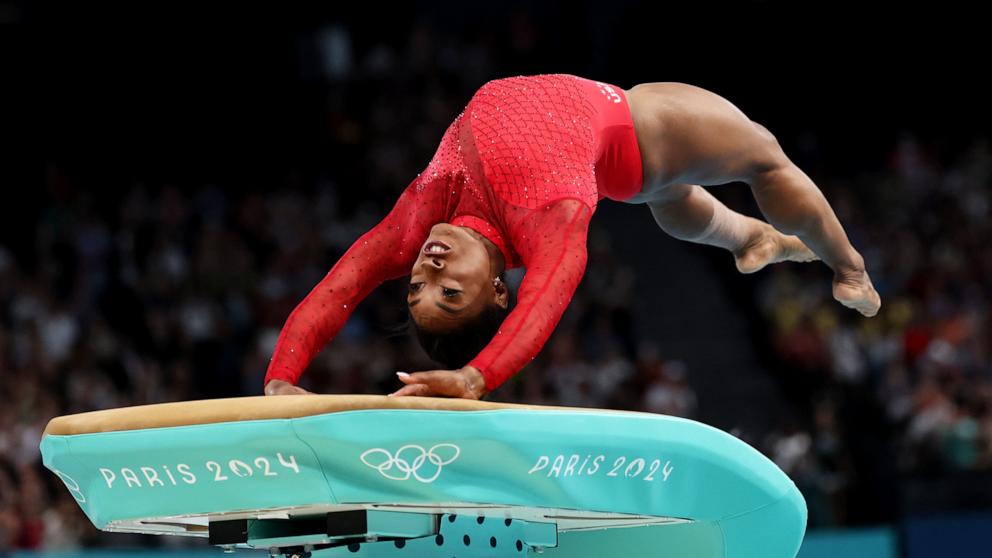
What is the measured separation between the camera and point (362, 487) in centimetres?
244

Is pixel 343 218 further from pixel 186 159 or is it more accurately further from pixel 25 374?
pixel 25 374

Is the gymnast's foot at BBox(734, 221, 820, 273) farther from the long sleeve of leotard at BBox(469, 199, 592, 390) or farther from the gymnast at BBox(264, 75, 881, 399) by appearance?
the long sleeve of leotard at BBox(469, 199, 592, 390)

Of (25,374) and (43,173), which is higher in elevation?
(43,173)

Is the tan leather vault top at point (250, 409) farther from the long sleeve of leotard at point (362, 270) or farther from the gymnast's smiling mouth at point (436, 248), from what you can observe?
the long sleeve of leotard at point (362, 270)

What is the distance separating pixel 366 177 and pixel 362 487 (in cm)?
804

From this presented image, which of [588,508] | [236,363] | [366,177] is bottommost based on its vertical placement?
[236,363]

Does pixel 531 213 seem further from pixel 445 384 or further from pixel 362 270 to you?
pixel 445 384

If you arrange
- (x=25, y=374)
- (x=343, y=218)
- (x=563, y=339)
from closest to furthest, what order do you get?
(x=25, y=374) < (x=563, y=339) < (x=343, y=218)

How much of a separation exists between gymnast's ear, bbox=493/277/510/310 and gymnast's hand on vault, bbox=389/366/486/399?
414 millimetres

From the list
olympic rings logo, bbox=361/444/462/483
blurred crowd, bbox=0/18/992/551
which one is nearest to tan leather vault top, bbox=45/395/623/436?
olympic rings logo, bbox=361/444/462/483

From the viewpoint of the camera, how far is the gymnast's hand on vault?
259 centimetres

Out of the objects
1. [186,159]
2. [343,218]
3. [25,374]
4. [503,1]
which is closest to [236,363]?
[25,374]

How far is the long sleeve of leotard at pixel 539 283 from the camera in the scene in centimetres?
275

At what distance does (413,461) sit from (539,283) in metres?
0.64
